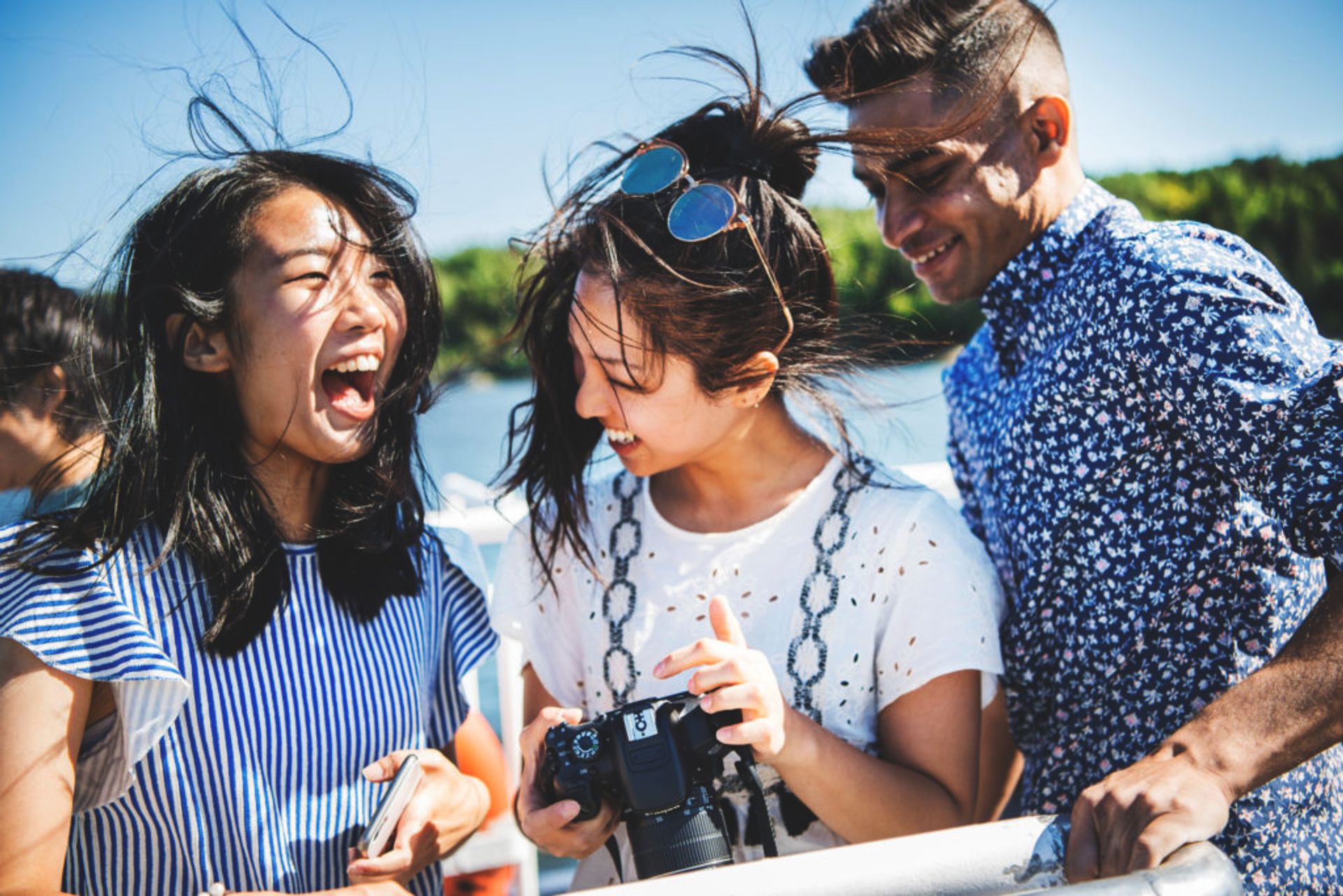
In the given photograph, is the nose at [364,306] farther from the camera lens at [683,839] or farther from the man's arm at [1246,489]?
the man's arm at [1246,489]

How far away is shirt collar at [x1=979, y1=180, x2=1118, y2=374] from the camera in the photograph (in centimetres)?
186

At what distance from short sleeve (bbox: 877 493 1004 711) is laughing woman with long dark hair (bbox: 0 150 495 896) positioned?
789 millimetres

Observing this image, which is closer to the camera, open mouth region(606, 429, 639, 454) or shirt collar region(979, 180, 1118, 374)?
open mouth region(606, 429, 639, 454)

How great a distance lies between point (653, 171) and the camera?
174cm

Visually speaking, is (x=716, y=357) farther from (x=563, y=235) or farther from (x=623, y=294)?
(x=563, y=235)

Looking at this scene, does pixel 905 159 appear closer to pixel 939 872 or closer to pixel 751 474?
pixel 751 474

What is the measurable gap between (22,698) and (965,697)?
1401 mm

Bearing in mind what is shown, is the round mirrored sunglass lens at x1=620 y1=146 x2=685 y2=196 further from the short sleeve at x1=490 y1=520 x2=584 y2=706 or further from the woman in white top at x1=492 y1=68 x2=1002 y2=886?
the short sleeve at x1=490 y1=520 x2=584 y2=706

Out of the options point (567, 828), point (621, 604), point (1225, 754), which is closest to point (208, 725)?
point (567, 828)

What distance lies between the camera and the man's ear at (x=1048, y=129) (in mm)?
1986

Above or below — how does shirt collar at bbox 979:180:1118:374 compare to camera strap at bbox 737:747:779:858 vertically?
above

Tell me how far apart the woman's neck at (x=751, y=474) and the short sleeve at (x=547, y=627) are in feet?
0.85

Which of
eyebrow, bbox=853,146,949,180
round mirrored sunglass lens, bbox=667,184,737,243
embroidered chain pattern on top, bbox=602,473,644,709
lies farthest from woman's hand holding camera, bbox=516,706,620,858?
eyebrow, bbox=853,146,949,180

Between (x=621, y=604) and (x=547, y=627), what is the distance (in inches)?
6.5
